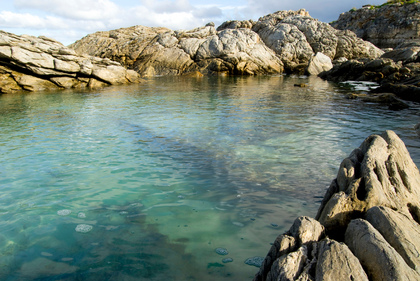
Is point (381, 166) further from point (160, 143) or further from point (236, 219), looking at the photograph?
point (160, 143)

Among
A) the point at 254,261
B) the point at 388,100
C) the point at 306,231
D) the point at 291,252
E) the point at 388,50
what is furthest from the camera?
the point at 388,50

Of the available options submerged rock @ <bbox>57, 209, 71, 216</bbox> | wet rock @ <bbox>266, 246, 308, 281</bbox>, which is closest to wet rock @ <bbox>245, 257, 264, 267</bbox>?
wet rock @ <bbox>266, 246, 308, 281</bbox>

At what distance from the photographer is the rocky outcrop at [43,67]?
909 inches

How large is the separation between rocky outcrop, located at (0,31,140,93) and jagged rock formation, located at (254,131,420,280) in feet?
85.9

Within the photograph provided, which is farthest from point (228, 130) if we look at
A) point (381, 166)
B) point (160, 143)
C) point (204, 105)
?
point (381, 166)

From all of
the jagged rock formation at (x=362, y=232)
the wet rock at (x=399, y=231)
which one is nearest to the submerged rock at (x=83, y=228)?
the jagged rock formation at (x=362, y=232)

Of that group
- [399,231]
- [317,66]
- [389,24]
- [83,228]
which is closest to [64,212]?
[83,228]

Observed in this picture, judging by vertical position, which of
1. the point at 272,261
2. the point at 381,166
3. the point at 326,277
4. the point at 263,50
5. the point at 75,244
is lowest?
the point at 75,244

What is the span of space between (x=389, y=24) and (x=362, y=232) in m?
67.3

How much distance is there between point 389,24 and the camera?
56.5m

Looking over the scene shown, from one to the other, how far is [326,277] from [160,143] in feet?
24.6

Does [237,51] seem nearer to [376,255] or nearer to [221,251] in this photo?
[221,251]

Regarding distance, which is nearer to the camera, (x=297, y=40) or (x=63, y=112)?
(x=63, y=112)

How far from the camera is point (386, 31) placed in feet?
187
